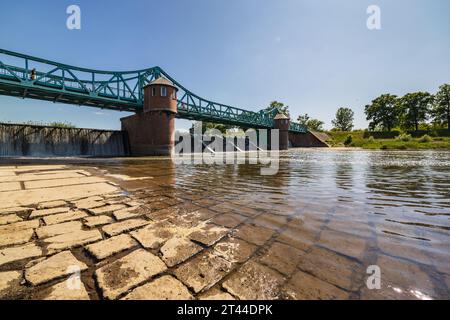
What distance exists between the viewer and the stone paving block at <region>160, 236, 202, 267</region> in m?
1.86

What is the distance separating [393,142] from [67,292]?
192 feet

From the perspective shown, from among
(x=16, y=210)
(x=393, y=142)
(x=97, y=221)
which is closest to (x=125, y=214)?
(x=97, y=221)

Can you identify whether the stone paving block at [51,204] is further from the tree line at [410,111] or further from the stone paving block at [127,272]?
the tree line at [410,111]

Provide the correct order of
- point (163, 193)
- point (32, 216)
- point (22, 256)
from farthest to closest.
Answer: point (163, 193) → point (32, 216) → point (22, 256)

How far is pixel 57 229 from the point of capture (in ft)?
8.12

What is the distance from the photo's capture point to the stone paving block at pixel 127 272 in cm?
144

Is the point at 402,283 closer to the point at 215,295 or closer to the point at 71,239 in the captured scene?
the point at 215,295

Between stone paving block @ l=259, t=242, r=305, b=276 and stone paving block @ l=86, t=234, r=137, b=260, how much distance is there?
4.63ft
